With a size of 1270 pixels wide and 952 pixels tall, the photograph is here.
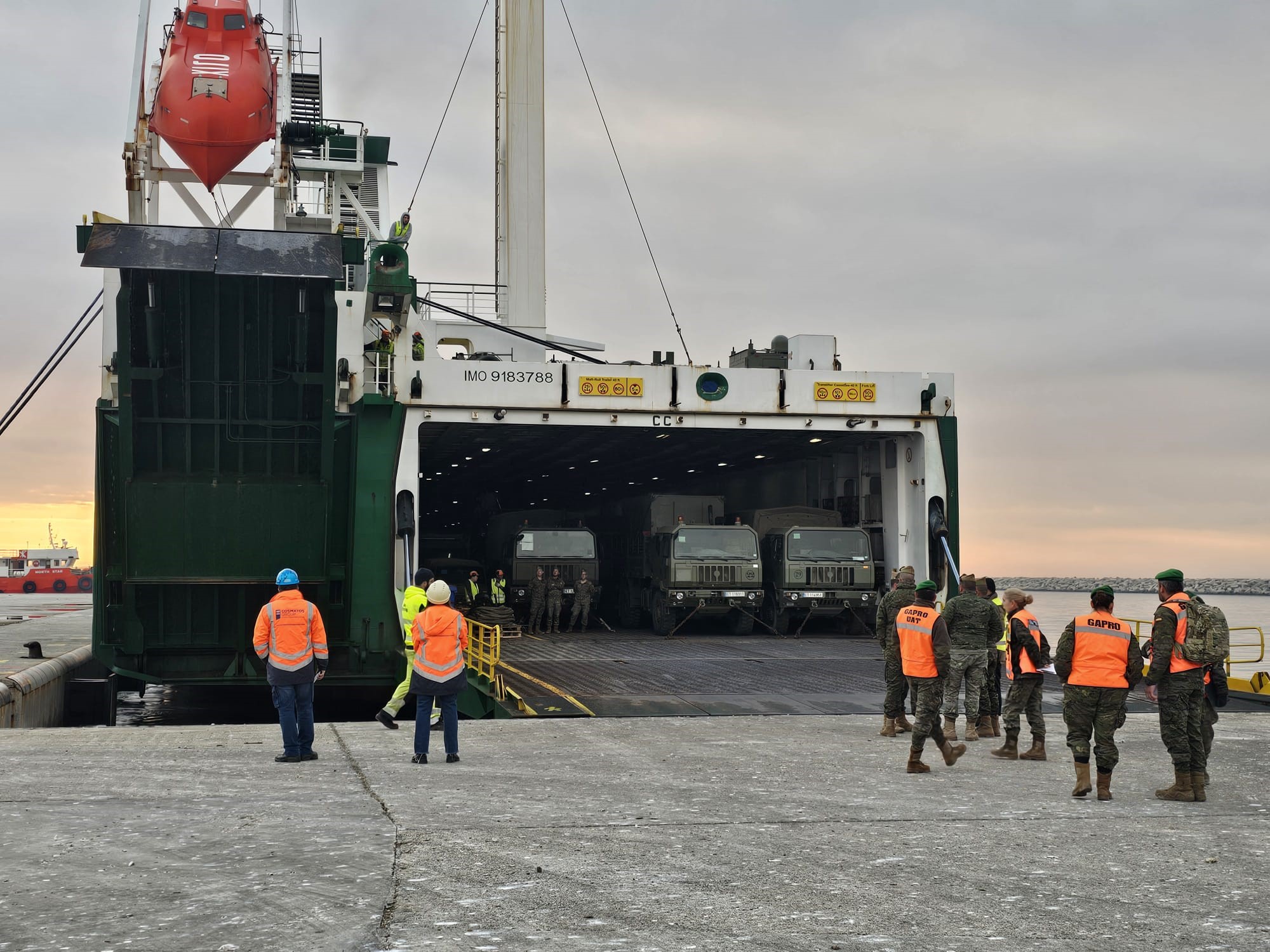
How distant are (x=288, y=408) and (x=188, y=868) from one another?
11.5 meters

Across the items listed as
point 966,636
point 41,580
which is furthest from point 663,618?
point 41,580

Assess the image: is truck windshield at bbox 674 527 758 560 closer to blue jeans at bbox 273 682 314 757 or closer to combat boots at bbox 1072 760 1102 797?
blue jeans at bbox 273 682 314 757

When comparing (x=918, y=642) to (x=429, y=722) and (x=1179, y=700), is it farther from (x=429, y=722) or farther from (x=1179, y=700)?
(x=429, y=722)

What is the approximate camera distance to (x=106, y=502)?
1750cm

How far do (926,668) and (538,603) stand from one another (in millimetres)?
17382

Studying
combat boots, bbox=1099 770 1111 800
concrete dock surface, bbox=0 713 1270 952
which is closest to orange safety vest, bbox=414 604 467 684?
concrete dock surface, bbox=0 713 1270 952

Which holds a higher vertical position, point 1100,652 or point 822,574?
point 822,574

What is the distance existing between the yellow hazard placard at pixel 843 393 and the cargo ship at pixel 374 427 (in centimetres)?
4

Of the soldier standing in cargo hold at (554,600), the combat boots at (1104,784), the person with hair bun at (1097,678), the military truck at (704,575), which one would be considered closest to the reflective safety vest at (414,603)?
the person with hair bun at (1097,678)

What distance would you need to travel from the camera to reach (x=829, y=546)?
25.6 m

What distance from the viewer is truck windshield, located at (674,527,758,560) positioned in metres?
26.3

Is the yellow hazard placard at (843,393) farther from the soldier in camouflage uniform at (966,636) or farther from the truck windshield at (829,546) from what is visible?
the soldier in camouflage uniform at (966,636)

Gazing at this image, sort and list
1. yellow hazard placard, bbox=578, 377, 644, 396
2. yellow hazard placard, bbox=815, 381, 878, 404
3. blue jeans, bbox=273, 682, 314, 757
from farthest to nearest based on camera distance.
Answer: yellow hazard placard, bbox=815, 381, 878, 404 → yellow hazard placard, bbox=578, 377, 644, 396 → blue jeans, bbox=273, 682, 314, 757

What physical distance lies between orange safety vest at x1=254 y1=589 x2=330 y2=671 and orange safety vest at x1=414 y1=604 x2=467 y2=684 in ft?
2.83
